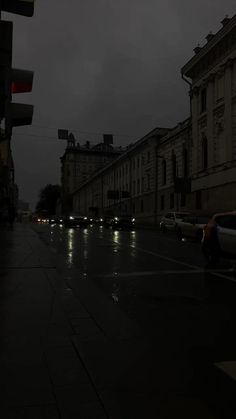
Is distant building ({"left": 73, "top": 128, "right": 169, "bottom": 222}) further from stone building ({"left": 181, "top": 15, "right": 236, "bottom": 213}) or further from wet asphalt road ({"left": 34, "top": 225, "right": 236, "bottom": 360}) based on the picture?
wet asphalt road ({"left": 34, "top": 225, "right": 236, "bottom": 360})

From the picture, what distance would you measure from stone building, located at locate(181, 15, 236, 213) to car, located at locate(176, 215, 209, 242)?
9.23 meters

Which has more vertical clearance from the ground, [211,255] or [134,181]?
[134,181]

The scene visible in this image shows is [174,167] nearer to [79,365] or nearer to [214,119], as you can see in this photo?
[214,119]

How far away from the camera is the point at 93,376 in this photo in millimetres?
4805

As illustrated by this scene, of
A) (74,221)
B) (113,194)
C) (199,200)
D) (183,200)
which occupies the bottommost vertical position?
(74,221)

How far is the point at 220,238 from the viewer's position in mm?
14344

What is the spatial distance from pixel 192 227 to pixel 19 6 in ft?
83.9

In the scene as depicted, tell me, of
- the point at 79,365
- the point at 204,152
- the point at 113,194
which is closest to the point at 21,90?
the point at 79,365

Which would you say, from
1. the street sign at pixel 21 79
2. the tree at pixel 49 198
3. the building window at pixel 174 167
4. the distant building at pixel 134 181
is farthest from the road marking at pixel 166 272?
the tree at pixel 49 198

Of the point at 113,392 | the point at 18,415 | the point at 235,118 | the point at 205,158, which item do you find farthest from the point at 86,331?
the point at 205,158

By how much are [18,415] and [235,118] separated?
39.2 meters

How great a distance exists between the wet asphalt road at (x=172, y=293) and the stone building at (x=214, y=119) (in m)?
25.0

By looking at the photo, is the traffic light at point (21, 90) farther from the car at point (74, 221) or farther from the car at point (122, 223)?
the car at point (74, 221)

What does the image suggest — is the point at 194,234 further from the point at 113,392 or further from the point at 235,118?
the point at 113,392
